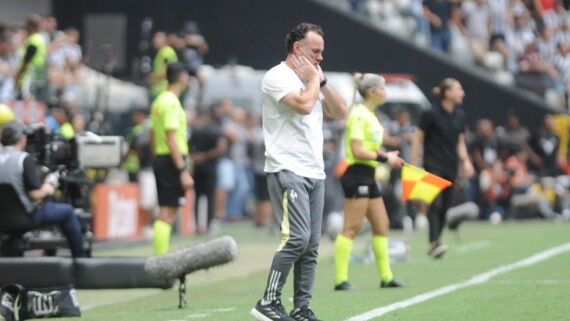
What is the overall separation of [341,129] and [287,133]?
1391 centimetres

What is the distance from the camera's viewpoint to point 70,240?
12.6m

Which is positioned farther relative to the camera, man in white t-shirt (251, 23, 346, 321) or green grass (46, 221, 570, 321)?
green grass (46, 221, 570, 321)

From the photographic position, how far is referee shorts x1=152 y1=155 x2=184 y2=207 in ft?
45.4

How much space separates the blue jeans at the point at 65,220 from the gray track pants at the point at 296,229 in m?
3.58

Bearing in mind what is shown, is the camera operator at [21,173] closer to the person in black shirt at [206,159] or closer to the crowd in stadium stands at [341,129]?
the crowd in stadium stands at [341,129]

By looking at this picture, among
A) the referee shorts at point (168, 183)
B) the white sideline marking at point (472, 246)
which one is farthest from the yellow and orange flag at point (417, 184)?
the white sideline marking at point (472, 246)

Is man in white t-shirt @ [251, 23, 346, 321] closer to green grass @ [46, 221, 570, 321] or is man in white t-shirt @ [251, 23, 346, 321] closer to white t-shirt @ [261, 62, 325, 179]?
white t-shirt @ [261, 62, 325, 179]

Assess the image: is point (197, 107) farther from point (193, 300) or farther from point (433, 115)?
point (193, 300)

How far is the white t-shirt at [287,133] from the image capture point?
9.17 meters

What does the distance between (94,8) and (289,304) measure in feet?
65.6

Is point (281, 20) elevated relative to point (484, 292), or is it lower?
elevated

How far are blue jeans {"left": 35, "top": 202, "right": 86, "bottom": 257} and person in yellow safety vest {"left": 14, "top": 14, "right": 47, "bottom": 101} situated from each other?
22.4 feet

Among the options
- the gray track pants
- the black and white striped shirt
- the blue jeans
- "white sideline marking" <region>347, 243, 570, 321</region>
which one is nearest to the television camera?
the blue jeans

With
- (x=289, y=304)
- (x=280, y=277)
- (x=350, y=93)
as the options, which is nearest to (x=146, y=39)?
(x=350, y=93)
